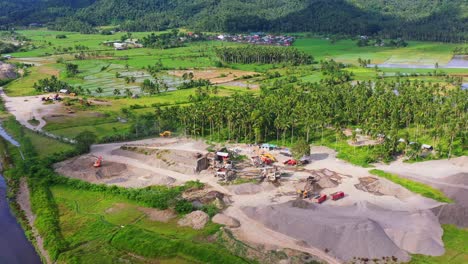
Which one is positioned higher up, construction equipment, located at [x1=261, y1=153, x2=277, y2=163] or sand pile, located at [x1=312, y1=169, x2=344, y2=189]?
construction equipment, located at [x1=261, y1=153, x2=277, y2=163]

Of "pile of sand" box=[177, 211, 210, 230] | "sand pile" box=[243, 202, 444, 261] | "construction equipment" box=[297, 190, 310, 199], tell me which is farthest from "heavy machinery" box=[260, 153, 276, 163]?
"pile of sand" box=[177, 211, 210, 230]

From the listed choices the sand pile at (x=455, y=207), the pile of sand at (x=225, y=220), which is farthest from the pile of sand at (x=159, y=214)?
the sand pile at (x=455, y=207)

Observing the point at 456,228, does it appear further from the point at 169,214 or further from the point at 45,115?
the point at 45,115

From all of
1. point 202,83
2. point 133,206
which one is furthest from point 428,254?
point 202,83

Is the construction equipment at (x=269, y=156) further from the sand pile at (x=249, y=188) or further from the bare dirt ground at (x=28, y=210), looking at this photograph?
the bare dirt ground at (x=28, y=210)

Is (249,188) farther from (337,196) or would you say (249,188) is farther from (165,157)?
(165,157)

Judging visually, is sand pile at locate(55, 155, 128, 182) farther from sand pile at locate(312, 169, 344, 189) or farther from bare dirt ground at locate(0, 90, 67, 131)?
sand pile at locate(312, 169, 344, 189)
